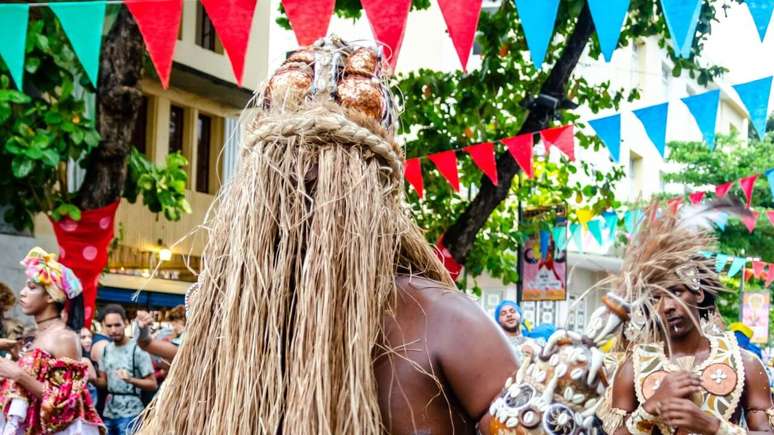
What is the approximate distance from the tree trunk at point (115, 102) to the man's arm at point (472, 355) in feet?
24.4

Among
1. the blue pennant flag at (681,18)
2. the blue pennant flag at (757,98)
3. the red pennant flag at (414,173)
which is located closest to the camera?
the blue pennant flag at (681,18)

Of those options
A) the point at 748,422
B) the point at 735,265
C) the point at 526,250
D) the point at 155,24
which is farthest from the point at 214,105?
the point at 748,422

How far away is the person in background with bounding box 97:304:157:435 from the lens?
8578 millimetres

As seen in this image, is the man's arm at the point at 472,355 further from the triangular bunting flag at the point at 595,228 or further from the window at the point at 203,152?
the window at the point at 203,152

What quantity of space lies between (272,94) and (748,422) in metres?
2.82

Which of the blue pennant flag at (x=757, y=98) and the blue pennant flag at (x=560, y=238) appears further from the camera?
the blue pennant flag at (x=560, y=238)

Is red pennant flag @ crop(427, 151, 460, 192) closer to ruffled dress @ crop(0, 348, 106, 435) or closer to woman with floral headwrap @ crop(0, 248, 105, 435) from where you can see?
woman with floral headwrap @ crop(0, 248, 105, 435)

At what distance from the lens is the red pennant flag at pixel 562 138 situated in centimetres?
1056

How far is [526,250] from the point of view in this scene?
55.1 feet

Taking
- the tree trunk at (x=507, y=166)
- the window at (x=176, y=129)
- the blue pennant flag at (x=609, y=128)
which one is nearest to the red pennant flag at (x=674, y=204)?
the blue pennant flag at (x=609, y=128)

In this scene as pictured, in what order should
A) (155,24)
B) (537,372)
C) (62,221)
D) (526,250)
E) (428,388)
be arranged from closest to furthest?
(537,372) → (428,388) → (155,24) → (62,221) → (526,250)

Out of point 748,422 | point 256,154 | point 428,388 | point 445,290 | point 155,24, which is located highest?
point 155,24

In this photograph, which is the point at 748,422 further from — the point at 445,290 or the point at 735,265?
the point at 735,265

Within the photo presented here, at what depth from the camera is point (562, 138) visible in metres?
10.7
